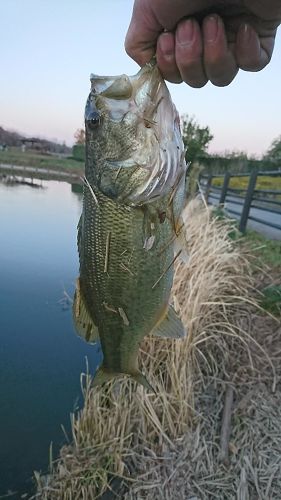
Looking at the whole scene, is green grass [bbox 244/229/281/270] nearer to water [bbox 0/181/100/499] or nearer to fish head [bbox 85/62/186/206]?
water [bbox 0/181/100/499]

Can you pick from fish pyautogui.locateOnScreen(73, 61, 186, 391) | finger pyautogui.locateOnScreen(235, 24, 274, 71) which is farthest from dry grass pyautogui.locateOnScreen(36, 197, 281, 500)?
finger pyautogui.locateOnScreen(235, 24, 274, 71)

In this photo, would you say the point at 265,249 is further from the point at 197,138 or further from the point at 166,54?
the point at 197,138

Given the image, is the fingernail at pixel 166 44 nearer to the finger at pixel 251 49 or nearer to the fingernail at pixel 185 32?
the fingernail at pixel 185 32

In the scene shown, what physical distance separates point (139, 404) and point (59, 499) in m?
0.83

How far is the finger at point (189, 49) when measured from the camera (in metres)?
1.31

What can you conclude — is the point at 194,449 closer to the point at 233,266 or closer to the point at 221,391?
the point at 221,391

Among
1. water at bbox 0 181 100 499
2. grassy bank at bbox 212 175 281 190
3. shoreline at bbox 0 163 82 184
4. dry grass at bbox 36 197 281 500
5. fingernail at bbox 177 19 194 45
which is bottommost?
shoreline at bbox 0 163 82 184

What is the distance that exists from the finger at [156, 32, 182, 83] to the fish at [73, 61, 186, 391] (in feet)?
0.11

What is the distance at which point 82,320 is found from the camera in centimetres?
161

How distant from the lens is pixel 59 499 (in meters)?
2.81

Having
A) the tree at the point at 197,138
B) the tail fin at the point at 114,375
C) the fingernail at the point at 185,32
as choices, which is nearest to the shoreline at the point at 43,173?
the tree at the point at 197,138

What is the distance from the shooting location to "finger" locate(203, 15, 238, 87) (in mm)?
1326

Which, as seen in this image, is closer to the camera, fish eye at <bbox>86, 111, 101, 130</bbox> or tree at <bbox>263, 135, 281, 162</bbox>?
fish eye at <bbox>86, 111, 101, 130</bbox>

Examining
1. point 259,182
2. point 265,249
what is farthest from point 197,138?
point 265,249
